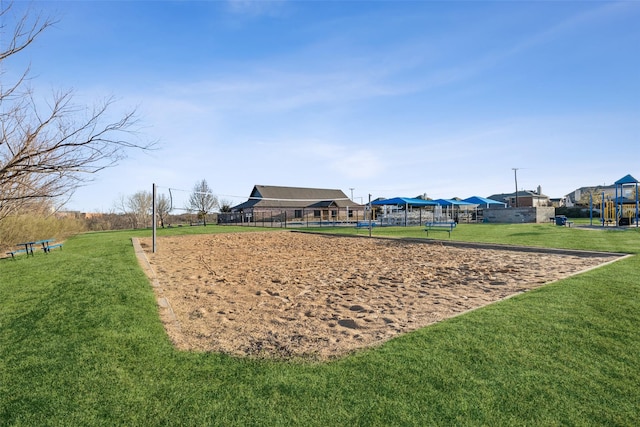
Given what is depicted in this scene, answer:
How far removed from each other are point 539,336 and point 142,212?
5433 centimetres

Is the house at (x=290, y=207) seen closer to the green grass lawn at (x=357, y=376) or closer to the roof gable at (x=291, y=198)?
the roof gable at (x=291, y=198)

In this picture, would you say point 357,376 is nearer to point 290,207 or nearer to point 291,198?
point 290,207

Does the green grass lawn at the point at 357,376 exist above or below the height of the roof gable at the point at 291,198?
below

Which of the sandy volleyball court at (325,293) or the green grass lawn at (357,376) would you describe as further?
the sandy volleyball court at (325,293)

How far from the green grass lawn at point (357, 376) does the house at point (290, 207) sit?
139 ft

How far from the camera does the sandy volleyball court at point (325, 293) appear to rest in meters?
4.29

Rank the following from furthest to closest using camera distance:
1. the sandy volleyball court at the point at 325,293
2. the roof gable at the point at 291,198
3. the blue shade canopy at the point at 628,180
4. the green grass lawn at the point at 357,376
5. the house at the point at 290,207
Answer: the roof gable at the point at 291,198, the house at the point at 290,207, the blue shade canopy at the point at 628,180, the sandy volleyball court at the point at 325,293, the green grass lawn at the point at 357,376

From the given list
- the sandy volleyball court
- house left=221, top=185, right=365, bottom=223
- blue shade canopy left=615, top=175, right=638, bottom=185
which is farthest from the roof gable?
the sandy volleyball court

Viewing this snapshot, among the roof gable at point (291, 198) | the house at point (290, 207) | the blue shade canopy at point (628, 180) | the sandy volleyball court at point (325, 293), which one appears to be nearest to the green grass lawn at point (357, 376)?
the sandy volleyball court at point (325, 293)

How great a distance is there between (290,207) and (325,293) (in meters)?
44.7

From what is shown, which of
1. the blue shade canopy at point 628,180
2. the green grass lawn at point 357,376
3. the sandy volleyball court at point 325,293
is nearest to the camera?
the green grass lawn at point 357,376

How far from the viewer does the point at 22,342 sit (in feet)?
13.3

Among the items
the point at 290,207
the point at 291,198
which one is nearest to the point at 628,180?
the point at 290,207

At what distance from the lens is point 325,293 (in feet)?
21.7
